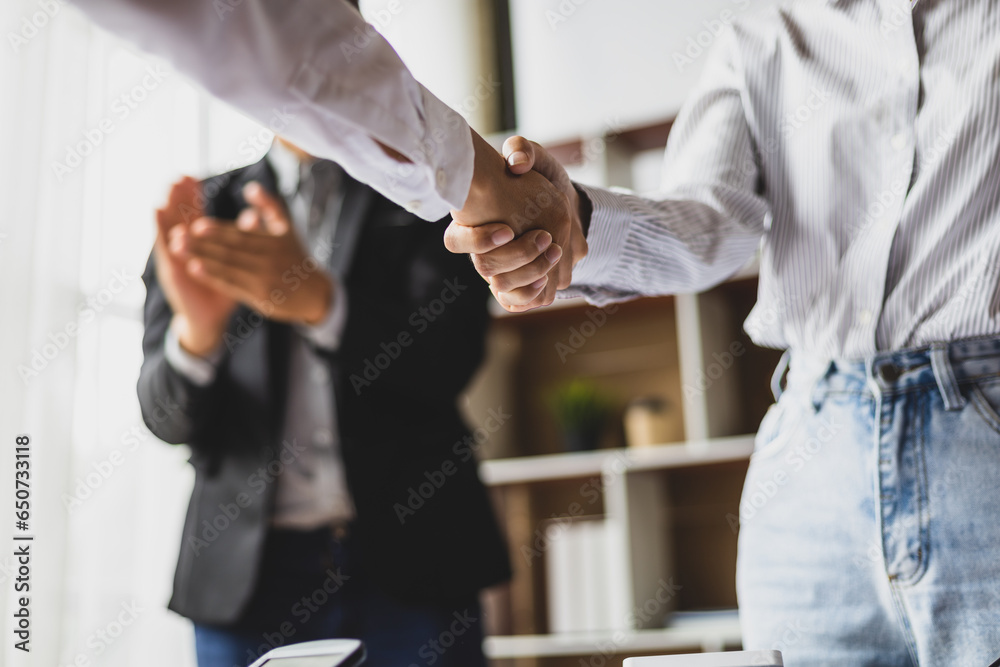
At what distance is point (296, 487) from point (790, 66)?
3.43 feet

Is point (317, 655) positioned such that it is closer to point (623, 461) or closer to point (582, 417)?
point (623, 461)

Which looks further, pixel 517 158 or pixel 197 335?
pixel 197 335

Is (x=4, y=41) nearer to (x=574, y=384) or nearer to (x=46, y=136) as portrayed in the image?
(x=46, y=136)

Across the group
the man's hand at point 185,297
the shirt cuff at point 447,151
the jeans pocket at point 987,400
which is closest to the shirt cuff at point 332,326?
the man's hand at point 185,297

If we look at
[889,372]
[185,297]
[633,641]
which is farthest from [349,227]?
[633,641]

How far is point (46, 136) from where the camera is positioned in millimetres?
1701

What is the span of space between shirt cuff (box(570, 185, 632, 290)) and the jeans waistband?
0.25 m

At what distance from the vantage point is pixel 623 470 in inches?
88.2

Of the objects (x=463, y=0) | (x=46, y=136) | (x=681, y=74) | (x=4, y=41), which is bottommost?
(x=46, y=136)

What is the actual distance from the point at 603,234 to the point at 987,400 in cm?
39

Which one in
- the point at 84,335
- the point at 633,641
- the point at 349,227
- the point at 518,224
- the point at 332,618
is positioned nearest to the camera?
the point at 518,224

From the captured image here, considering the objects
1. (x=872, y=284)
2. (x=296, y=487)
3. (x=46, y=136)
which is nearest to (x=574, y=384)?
(x=296, y=487)

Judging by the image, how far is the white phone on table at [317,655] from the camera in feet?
2.10

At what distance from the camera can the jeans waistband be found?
0.81 meters
